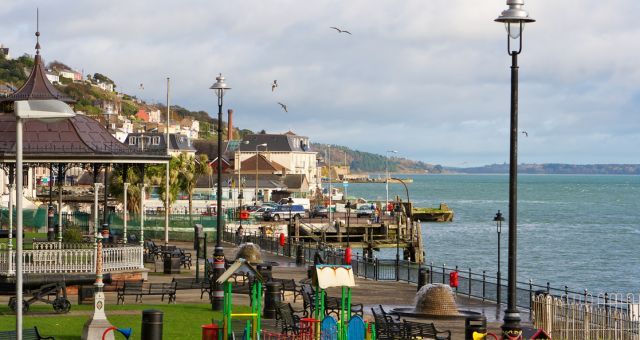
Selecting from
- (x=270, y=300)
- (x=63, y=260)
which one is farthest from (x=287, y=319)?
(x=63, y=260)

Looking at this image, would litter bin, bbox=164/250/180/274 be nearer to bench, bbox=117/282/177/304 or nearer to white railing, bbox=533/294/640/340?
bench, bbox=117/282/177/304

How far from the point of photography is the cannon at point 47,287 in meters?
33.4

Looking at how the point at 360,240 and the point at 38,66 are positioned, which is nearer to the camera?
the point at 38,66

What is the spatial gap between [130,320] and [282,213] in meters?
88.0

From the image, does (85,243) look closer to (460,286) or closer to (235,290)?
(235,290)

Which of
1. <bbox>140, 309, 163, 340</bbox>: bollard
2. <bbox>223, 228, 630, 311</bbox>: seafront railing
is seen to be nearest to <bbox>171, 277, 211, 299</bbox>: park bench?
<bbox>223, 228, 630, 311</bbox>: seafront railing

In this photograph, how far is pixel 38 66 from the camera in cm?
4472

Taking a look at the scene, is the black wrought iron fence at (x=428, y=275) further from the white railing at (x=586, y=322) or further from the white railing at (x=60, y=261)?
the white railing at (x=60, y=261)

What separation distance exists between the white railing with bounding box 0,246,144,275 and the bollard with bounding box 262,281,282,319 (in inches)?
354

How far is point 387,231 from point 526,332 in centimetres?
7280

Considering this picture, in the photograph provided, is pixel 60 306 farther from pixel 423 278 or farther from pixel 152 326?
pixel 423 278

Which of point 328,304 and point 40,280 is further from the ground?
point 40,280

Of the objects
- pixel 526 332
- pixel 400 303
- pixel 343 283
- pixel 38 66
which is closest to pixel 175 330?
pixel 343 283

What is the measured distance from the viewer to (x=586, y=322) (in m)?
29.8
